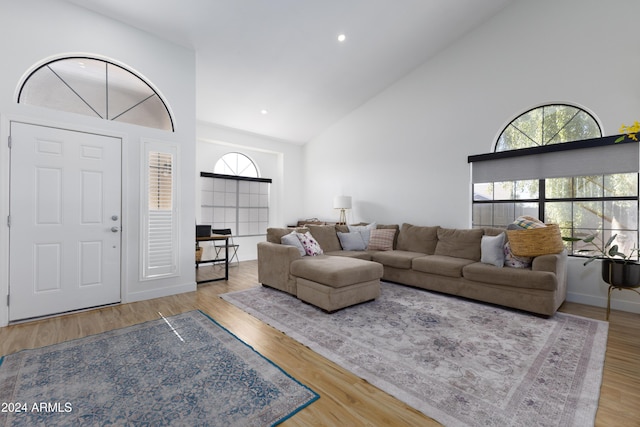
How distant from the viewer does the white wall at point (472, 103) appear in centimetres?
335

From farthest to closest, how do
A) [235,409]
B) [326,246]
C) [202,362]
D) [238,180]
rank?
[238,180] < [326,246] < [202,362] < [235,409]

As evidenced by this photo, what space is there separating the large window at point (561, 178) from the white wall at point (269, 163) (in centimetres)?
416

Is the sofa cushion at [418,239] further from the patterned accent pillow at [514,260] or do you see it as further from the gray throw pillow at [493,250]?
the patterned accent pillow at [514,260]

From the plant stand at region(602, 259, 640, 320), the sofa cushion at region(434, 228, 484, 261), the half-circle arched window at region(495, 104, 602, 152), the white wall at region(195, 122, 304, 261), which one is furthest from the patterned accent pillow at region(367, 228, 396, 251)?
the white wall at region(195, 122, 304, 261)

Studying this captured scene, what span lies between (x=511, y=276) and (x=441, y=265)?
0.79m

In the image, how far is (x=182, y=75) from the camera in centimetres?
386

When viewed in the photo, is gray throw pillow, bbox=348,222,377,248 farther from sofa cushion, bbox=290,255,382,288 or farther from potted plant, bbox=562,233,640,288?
potted plant, bbox=562,233,640,288

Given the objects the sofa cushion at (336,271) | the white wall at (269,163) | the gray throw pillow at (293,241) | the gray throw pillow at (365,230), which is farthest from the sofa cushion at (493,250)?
the white wall at (269,163)

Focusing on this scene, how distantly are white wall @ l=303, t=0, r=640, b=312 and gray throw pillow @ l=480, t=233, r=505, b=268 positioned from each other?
3.08 ft

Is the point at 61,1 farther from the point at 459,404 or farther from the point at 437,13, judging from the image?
the point at 459,404

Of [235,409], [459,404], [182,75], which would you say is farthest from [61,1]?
[459,404]

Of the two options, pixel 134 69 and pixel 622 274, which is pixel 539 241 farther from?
pixel 134 69

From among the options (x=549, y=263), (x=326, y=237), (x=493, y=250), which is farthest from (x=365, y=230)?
(x=549, y=263)

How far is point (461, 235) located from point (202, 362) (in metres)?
3.64
